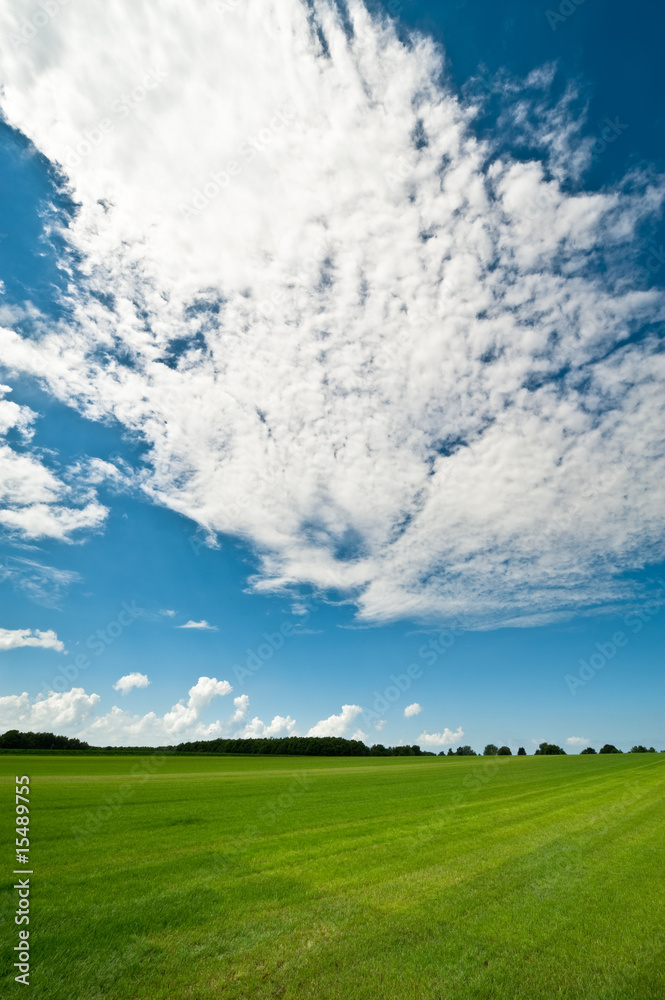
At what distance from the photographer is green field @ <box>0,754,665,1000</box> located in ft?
21.6

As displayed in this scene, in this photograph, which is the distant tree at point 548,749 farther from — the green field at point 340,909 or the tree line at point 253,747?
the green field at point 340,909

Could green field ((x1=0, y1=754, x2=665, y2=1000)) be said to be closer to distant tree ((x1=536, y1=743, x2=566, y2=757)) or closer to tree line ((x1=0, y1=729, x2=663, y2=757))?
tree line ((x1=0, y1=729, x2=663, y2=757))

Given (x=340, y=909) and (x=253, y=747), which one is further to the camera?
(x=253, y=747)

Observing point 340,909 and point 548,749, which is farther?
point 548,749

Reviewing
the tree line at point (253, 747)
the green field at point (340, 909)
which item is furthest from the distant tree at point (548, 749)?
the green field at point (340, 909)

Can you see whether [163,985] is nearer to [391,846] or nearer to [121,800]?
[391,846]

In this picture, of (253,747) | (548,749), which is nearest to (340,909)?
(253,747)

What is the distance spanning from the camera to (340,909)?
8930 mm

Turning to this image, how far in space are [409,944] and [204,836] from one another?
10312 millimetres

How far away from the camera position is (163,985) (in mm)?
6332

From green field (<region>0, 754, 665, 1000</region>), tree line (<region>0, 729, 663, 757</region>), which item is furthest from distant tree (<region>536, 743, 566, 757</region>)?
green field (<region>0, 754, 665, 1000</region>)

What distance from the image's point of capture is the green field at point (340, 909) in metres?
6.57

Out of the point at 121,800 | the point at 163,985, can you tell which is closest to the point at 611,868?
the point at 163,985

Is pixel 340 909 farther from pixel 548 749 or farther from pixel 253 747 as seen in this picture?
pixel 548 749
